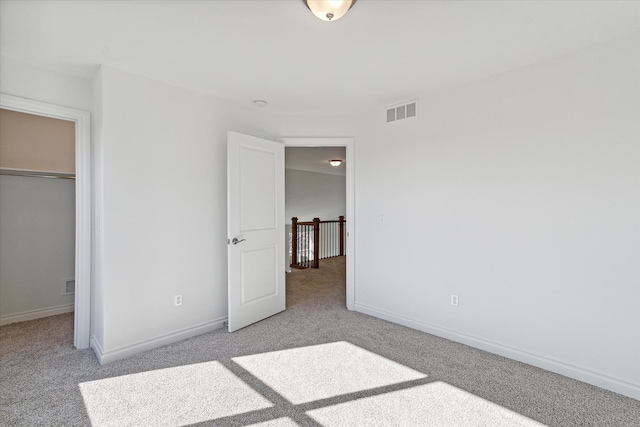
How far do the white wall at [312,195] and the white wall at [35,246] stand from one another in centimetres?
464

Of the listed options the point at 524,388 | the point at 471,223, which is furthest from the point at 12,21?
the point at 524,388

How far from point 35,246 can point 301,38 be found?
370 cm

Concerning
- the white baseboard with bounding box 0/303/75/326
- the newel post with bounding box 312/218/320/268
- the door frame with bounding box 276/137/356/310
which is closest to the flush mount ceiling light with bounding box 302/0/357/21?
the door frame with bounding box 276/137/356/310

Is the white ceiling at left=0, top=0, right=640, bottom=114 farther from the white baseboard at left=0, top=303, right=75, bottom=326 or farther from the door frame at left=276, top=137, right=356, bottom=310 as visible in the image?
the white baseboard at left=0, top=303, right=75, bottom=326

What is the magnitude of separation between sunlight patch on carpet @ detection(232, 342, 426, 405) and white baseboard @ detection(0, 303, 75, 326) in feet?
8.41

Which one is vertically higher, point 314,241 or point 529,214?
point 529,214

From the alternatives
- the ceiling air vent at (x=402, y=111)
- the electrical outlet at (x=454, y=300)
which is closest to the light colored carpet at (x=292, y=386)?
the electrical outlet at (x=454, y=300)

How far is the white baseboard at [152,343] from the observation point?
2470mm

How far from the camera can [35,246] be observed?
3.43 meters

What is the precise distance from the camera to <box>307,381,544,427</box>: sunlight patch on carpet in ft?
5.78

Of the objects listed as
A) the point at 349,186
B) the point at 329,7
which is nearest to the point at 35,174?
the point at 349,186

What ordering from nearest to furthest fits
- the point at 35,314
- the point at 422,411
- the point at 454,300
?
the point at 422,411, the point at 454,300, the point at 35,314

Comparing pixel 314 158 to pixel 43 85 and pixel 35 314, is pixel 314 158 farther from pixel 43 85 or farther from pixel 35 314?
pixel 35 314

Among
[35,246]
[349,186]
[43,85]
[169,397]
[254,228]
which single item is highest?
[43,85]
